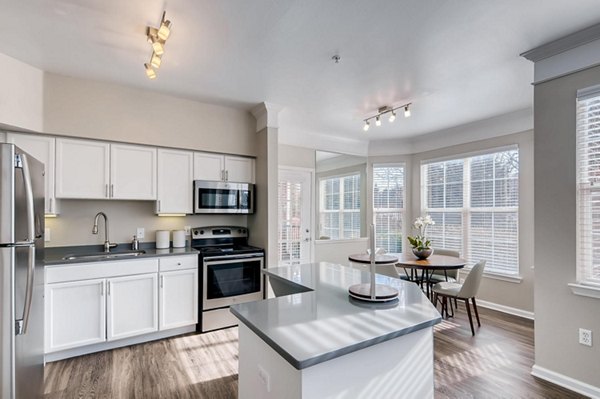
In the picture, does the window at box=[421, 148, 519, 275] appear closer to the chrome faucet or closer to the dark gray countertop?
the dark gray countertop

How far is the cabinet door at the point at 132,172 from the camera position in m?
3.21

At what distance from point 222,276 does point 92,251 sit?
1.43 metres

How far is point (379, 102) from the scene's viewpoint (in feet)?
12.2

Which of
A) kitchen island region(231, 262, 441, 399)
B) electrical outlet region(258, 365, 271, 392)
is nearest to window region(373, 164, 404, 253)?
kitchen island region(231, 262, 441, 399)

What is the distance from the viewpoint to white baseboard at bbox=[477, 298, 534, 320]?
395cm

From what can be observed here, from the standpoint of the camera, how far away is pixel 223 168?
12.7 feet

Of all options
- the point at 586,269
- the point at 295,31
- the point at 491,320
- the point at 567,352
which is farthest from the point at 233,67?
the point at 491,320

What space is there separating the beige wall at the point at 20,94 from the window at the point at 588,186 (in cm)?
463

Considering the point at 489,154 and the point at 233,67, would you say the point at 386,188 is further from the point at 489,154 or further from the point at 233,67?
the point at 233,67

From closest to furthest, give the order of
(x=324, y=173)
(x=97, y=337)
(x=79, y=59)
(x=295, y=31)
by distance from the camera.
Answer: (x=295, y=31), (x=79, y=59), (x=97, y=337), (x=324, y=173)

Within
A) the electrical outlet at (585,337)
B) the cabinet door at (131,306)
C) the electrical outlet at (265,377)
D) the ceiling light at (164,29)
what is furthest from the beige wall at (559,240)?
the cabinet door at (131,306)

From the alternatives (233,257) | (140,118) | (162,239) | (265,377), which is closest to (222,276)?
(233,257)

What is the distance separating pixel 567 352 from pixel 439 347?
104cm

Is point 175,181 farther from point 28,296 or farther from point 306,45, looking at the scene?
point 306,45
